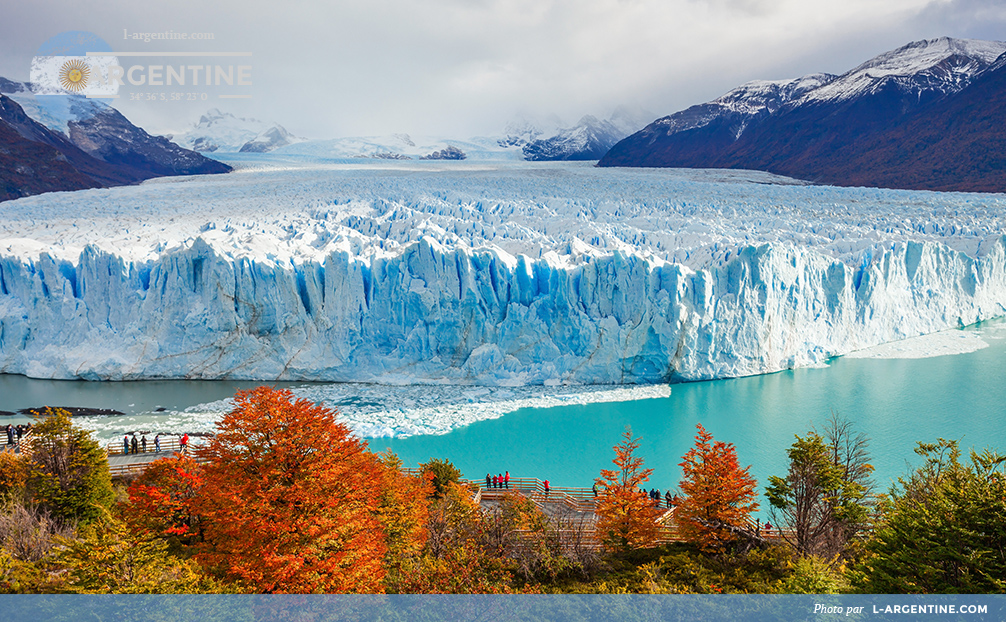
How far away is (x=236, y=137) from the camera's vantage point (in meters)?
73.6

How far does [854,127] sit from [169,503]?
5563 cm

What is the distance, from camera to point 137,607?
17.6 ft

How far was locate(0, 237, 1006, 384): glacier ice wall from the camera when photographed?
19109mm

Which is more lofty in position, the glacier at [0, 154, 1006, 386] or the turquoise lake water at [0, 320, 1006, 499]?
the glacier at [0, 154, 1006, 386]

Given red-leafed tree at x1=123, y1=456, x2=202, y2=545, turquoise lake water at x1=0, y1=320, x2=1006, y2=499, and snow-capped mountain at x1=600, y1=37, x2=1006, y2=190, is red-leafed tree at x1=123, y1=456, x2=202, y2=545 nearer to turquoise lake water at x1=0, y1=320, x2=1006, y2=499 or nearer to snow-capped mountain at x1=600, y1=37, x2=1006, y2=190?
turquoise lake water at x1=0, y1=320, x2=1006, y2=499

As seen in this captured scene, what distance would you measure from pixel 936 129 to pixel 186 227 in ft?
161

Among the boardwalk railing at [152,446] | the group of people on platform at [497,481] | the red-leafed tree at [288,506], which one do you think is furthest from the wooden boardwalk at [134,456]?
the group of people on platform at [497,481]

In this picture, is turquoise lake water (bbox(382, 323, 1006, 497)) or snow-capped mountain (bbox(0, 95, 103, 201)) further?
snow-capped mountain (bbox(0, 95, 103, 201))

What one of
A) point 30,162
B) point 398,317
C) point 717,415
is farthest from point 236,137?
point 717,415

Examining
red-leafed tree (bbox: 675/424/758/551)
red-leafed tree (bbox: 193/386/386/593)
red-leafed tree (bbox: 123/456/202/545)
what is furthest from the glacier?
red-leafed tree (bbox: 193/386/386/593)

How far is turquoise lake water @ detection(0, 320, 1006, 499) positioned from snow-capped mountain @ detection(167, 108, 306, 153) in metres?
53.8

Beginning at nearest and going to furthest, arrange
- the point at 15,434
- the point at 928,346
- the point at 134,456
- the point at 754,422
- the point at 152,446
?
the point at 134,456 → the point at 15,434 → the point at 152,446 → the point at 754,422 → the point at 928,346

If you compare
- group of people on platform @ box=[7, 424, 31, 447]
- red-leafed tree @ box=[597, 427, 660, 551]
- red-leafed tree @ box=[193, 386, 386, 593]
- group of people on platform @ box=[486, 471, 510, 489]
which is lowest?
group of people on platform @ box=[486, 471, 510, 489]

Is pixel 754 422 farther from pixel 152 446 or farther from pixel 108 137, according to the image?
pixel 108 137
